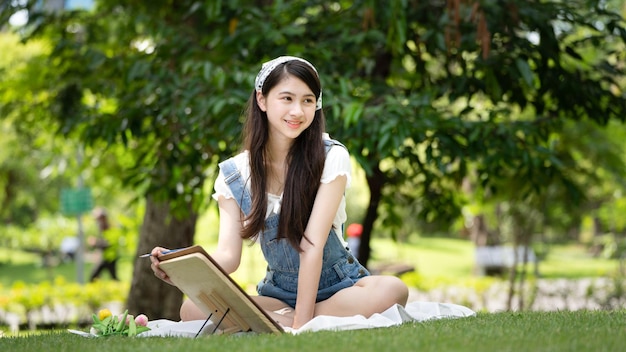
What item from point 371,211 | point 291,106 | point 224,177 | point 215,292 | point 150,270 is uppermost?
point 291,106

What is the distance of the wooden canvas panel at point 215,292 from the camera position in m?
2.99

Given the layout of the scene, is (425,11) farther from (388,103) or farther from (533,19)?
(388,103)

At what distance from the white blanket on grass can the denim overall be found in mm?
282

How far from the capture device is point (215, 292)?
10.3 ft

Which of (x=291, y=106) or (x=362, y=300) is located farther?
(x=291, y=106)

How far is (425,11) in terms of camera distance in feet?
20.3

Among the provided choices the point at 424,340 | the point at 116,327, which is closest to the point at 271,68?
the point at 116,327

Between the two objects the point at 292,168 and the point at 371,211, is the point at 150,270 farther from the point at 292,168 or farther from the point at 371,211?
the point at 292,168

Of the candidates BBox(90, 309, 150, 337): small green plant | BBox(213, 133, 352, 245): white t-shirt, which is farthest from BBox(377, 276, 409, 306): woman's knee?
BBox(90, 309, 150, 337): small green plant

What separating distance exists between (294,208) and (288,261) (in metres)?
0.26

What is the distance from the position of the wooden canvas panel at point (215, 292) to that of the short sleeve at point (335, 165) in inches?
25.9

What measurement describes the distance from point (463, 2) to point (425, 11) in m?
0.63

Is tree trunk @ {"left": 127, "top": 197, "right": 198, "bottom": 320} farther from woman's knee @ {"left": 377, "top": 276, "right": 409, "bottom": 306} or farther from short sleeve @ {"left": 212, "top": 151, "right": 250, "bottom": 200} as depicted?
woman's knee @ {"left": 377, "top": 276, "right": 409, "bottom": 306}

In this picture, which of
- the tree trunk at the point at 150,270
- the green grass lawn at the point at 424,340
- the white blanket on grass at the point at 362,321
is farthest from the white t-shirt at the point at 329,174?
the tree trunk at the point at 150,270
